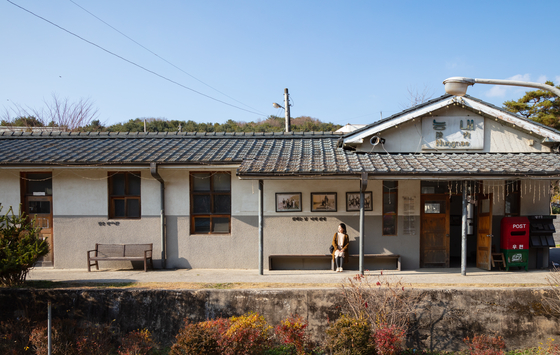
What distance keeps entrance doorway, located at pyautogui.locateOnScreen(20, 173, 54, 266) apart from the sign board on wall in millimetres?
11007

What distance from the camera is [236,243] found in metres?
10.7

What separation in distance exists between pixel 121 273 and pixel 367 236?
682cm

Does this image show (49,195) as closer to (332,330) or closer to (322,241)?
(322,241)

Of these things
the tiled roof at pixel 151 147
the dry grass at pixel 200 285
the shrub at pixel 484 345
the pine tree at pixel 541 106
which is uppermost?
the pine tree at pixel 541 106

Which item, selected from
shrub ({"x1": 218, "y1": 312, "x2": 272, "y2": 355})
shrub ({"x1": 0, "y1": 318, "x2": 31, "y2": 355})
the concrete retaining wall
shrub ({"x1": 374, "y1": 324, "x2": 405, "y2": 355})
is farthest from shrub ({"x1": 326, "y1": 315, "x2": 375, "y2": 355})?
shrub ({"x1": 0, "y1": 318, "x2": 31, "y2": 355})

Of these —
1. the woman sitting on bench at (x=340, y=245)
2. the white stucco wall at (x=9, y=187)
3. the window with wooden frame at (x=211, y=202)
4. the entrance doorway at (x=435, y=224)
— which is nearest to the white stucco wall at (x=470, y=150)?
the entrance doorway at (x=435, y=224)

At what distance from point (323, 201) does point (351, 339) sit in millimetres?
4861

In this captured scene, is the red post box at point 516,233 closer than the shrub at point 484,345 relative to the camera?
No

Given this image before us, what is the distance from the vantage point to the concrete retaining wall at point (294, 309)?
7262mm

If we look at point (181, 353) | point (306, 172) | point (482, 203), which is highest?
point (306, 172)

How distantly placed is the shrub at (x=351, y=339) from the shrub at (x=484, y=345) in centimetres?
200

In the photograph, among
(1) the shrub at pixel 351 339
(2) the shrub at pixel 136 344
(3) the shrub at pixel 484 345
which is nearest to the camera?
(1) the shrub at pixel 351 339

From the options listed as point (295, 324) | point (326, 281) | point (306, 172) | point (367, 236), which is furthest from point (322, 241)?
point (295, 324)

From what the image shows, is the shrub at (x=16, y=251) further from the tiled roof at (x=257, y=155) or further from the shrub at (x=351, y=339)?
the shrub at (x=351, y=339)
